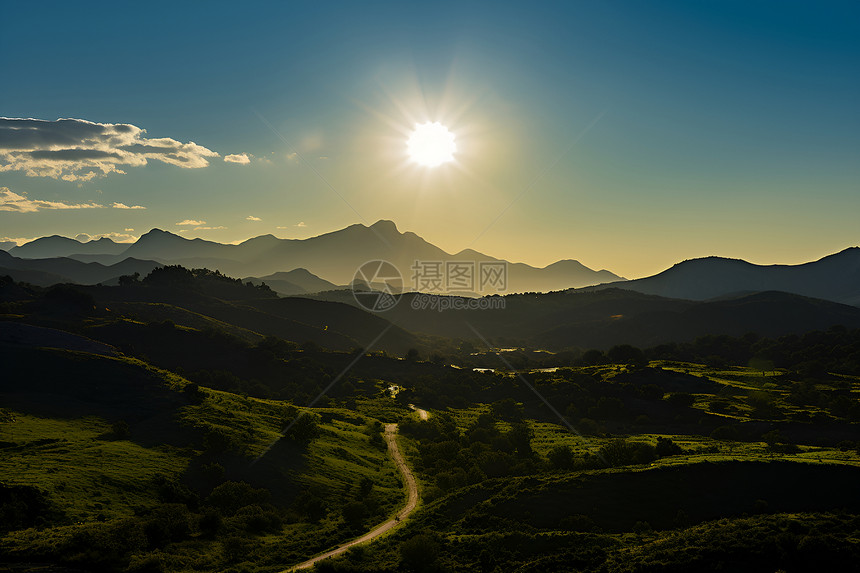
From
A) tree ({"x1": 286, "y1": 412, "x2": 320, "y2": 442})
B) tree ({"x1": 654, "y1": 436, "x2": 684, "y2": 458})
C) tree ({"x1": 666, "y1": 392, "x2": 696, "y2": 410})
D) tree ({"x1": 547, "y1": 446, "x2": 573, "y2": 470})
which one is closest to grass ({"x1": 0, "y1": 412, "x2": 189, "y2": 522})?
tree ({"x1": 286, "y1": 412, "x2": 320, "y2": 442})

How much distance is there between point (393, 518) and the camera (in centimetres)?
5116

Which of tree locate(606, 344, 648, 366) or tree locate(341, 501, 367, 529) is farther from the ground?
tree locate(606, 344, 648, 366)

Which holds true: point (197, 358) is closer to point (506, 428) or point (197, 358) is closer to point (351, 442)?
point (351, 442)

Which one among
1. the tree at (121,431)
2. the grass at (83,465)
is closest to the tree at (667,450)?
the grass at (83,465)

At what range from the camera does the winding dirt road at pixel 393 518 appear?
40.0 m

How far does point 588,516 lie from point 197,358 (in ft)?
390

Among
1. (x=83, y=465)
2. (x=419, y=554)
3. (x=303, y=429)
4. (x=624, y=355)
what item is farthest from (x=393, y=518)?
(x=624, y=355)

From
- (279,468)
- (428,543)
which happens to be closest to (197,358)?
(279,468)

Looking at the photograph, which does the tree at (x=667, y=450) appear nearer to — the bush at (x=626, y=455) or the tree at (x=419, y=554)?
the bush at (x=626, y=455)

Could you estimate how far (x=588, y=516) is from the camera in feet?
147

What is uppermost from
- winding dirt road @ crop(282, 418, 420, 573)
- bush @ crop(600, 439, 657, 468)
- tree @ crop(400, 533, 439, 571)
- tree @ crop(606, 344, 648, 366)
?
tree @ crop(606, 344, 648, 366)

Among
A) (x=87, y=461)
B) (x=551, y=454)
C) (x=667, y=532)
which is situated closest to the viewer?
(x=667, y=532)

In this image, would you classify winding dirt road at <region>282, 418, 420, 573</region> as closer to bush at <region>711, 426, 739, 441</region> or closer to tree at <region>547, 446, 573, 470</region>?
tree at <region>547, 446, 573, 470</region>

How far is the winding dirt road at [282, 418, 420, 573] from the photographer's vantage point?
40050 millimetres
